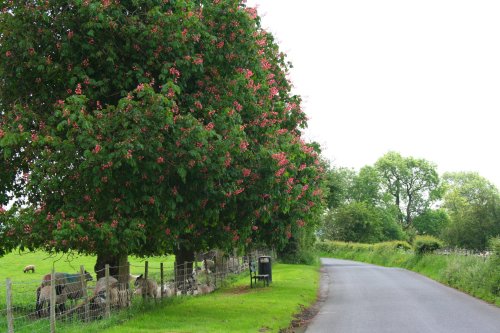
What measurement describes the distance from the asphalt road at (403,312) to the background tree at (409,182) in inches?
3834

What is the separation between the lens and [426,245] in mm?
48094

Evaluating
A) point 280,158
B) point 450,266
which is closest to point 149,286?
point 280,158

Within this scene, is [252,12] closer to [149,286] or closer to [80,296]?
[149,286]

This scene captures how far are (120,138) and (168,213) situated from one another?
2.67 meters

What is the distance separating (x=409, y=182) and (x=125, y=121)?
118 m

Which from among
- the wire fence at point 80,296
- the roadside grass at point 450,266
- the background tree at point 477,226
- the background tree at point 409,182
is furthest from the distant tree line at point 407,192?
the wire fence at point 80,296

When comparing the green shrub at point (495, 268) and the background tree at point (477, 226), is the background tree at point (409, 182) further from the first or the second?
the green shrub at point (495, 268)

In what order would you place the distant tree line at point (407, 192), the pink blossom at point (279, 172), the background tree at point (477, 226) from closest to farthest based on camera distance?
the pink blossom at point (279, 172)
the background tree at point (477, 226)
the distant tree line at point (407, 192)

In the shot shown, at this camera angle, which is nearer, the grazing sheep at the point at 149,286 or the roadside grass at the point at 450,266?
the grazing sheep at the point at 149,286

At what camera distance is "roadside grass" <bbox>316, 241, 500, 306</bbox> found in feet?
82.0

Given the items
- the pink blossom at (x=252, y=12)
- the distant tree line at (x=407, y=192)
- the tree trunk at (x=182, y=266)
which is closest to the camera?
the pink blossom at (x=252, y=12)

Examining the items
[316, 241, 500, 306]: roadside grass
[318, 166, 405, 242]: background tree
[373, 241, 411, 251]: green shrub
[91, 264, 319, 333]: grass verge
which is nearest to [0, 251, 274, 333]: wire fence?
[91, 264, 319, 333]: grass verge

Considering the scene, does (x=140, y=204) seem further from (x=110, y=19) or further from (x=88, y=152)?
(x=110, y=19)

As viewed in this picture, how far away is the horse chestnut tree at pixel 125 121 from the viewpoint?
13023 millimetres
